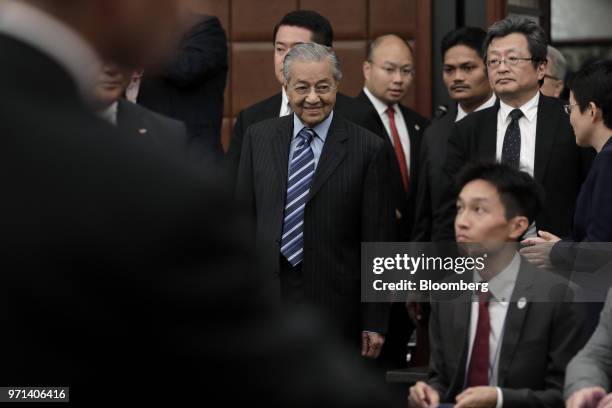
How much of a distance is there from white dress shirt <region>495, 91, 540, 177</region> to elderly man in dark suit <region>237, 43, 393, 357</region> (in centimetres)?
50

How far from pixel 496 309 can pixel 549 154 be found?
130 cm

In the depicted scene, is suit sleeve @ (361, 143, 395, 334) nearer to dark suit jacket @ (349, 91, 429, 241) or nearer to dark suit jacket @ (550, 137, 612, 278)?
dark suit jacket @ (349, 91, 429, 241)

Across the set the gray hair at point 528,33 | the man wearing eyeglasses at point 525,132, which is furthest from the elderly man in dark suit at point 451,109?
the gray hair at point 528,33

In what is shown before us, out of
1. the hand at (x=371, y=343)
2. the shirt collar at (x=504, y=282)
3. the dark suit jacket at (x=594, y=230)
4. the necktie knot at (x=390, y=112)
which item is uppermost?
the necktie knot at (x=390, y=112)

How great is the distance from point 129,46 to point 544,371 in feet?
9.15

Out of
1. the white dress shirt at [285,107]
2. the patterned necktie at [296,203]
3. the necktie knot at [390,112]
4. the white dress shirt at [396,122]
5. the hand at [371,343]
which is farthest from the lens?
the necktie knot at [390,112]

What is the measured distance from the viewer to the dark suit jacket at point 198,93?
5.11 m

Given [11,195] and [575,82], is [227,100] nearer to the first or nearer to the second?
[575,82]

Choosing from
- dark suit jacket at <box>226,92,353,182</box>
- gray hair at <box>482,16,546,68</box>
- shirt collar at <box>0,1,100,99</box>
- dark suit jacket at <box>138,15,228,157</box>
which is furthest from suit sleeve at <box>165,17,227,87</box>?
shirt collar at <box>0,1,100,99</box>

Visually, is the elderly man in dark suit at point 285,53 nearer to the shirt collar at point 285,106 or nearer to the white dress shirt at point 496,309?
the shirt collar at point 285,106

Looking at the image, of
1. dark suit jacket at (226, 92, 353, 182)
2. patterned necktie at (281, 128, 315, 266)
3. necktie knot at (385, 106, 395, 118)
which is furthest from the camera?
necktie knot at (385, 106, 395, 118)

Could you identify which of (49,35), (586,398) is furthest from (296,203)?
(49,35)

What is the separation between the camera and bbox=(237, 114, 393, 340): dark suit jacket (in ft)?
15.1

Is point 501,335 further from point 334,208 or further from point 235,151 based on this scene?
point 235,151
